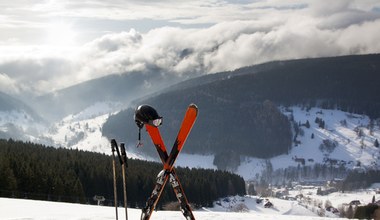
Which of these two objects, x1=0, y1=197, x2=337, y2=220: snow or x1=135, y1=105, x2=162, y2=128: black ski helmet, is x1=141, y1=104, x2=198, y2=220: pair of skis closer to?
x1=135, y1=105, x2=162, y2=128: black ski helmet

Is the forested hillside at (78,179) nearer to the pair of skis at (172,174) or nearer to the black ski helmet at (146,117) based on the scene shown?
the pair of skis at (172,174)

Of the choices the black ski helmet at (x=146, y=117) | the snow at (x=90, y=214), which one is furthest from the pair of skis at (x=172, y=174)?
the snow at (x=90, y=214)

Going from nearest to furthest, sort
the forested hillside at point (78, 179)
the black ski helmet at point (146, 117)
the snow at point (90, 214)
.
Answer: the black ski helmet at point (146, 117)
the snow at point (90, 214)
the forested hillside at point (78, 179)

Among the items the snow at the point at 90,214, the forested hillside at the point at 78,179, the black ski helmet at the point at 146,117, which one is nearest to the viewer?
the black ski helmet at the point at 146,117

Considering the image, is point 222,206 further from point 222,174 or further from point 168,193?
point 168,193

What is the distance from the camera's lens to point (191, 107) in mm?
14125

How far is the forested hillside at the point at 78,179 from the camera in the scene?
55.4 metres

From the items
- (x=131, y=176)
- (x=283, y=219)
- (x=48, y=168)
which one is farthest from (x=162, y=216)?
(x=131, y=176)

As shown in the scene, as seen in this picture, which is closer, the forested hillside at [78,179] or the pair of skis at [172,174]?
the pair of skis at [172,174]

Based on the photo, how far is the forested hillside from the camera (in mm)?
55388

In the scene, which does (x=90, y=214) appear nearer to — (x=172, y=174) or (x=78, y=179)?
(x=172, y=174)

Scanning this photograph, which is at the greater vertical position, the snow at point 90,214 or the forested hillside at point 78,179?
the forested hillside at point 78,179

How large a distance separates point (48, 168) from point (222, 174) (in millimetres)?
68260

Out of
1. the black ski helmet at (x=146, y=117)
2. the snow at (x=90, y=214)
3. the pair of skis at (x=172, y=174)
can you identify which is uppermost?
the black ski helmet at (x=146, y=117)
